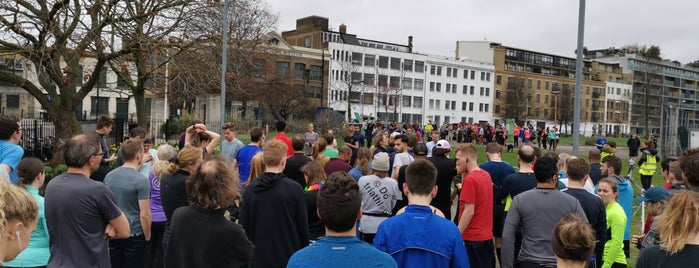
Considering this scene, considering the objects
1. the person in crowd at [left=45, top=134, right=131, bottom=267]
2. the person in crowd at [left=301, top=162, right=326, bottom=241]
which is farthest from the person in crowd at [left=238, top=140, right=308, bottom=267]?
the person in crowd at [left=45, top=134, right=131, bottom=267]

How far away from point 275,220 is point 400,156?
14.6 ft

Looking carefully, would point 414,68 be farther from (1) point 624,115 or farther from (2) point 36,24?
(2) point 36,24

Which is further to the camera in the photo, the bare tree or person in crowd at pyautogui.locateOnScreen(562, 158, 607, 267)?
the bare tree

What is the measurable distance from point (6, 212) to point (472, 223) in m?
4.31

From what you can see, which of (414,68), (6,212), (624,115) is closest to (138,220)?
(6,212)

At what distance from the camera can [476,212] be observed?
18.3ft

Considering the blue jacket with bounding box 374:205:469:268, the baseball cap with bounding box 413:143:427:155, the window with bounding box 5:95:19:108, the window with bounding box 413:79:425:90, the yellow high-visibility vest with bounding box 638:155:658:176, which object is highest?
the window with bounding box 413:79:425:90

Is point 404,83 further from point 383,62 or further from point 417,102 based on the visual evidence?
point 383,62

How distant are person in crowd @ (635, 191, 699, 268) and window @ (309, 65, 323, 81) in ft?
229

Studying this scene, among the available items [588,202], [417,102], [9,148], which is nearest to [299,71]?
[417,102]

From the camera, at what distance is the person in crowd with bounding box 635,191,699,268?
283 cm

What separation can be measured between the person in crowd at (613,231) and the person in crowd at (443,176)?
6.81ft

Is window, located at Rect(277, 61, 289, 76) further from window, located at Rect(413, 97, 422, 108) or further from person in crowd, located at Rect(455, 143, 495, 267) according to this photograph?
person in crowd, located at Rect(455, 143, 495, 267)

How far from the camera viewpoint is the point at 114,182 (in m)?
5.07
